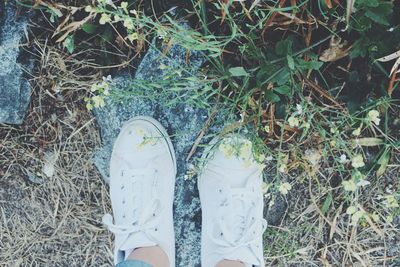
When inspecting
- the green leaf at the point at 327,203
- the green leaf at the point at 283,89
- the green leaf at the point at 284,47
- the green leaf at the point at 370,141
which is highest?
the green leaf at the point at 284,47

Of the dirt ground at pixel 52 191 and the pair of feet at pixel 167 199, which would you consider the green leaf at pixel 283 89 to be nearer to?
the pair of feet at pixel 167 199

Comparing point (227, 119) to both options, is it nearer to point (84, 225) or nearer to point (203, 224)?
point (203, 224)

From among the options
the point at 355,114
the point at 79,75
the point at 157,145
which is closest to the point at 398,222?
the point at 355,114

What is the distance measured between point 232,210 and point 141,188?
1.03 feet

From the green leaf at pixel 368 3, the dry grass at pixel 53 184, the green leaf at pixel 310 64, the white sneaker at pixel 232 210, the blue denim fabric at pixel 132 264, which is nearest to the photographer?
the green leaf at pixel 368 3

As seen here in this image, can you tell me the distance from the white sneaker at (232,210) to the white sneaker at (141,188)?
136 millimetres

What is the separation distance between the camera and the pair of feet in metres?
1.86

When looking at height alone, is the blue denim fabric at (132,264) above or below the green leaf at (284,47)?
below

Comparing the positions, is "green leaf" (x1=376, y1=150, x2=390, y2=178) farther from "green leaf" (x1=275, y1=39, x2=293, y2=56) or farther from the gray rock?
the gray rock

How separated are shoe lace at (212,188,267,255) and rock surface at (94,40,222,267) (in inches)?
6.0

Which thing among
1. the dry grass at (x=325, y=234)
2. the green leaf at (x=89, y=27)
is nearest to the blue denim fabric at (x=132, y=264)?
the dry grass at (x=325, y=234)

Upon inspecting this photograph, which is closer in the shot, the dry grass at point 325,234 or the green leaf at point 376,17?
the green leaf at point 376,17

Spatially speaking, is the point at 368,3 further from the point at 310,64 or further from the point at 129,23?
the point at 129,23

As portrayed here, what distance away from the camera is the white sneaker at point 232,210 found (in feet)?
6.08
